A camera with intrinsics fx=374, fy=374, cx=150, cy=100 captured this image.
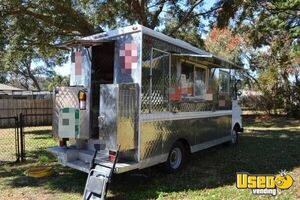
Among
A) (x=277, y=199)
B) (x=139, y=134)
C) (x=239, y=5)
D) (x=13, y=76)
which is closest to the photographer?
(x=277, y=199)

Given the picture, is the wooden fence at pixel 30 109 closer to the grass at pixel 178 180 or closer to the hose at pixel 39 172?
the grass at pixel 178 180

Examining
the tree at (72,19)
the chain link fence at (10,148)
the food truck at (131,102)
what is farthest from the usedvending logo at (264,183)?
the tree at (72,19)

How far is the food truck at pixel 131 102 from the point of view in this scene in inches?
250

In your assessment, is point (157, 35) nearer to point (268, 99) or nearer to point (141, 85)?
point (141, 85)

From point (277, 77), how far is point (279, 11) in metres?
6.22

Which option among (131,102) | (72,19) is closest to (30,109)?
(72,19)

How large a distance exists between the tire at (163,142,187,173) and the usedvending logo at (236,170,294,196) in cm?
144

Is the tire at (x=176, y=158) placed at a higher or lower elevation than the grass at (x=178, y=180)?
higher

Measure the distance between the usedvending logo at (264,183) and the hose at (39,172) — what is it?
391 centimetres

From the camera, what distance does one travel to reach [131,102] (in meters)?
6.41

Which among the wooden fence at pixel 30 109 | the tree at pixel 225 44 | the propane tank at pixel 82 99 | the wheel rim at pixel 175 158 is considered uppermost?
the tree at pixel 225 44

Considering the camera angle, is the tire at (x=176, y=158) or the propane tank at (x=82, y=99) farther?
the tire at (x=176, y=158)

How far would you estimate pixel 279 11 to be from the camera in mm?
20062

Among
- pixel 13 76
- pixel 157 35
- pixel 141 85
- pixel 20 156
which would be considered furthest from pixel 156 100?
pixel 13 76
